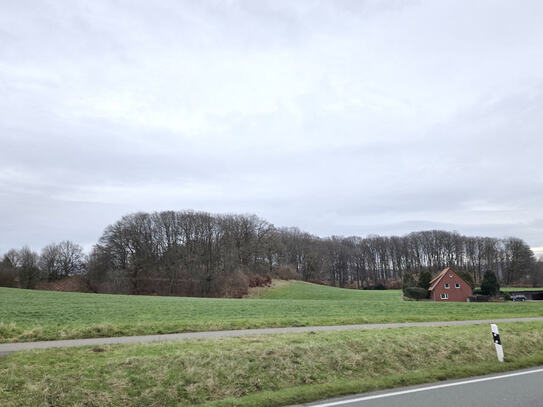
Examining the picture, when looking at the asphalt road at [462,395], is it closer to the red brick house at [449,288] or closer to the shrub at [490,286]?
the red brick house at [449,288]

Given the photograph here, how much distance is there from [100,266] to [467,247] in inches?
4131

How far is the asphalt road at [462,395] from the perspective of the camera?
7.23 meters

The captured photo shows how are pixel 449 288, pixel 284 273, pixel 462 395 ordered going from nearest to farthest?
pixel 462 395, pixel 449 288, pixel 284 273

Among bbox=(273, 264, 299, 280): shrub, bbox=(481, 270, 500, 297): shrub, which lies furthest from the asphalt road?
bbox=(273, 264, 299, 280): shrub

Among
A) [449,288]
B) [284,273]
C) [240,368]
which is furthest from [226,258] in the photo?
[240,368]

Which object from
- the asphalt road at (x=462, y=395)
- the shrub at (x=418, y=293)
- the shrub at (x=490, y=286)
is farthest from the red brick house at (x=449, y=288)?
the asphalt road at (x=462, y=395)

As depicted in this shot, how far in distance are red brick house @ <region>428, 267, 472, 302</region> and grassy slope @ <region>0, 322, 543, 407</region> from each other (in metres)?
46.3

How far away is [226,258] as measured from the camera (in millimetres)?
81562

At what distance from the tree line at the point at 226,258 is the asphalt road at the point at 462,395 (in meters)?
63.6

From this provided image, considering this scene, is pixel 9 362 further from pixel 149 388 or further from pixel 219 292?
pixel 219 292

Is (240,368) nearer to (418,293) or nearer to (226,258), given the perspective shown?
(418,293)

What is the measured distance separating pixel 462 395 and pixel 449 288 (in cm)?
5385

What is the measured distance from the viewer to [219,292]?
73.2 meters

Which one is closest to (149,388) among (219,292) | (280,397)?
(280,397)
